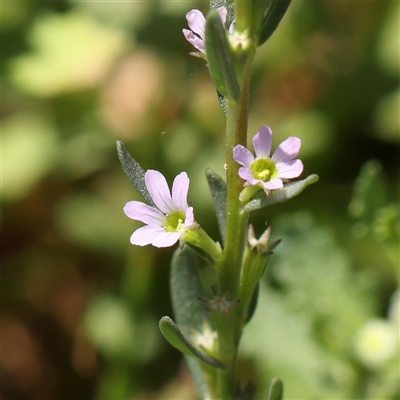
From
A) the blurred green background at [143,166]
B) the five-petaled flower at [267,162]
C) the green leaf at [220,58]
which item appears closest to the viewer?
the green leaf at [220,58]

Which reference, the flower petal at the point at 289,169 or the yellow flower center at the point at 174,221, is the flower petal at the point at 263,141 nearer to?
the flower petal at the point at 289,169

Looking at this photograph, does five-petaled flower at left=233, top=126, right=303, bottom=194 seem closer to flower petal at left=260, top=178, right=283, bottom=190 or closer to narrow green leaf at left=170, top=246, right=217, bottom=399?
flower petal at left=260, top=178, right=283, bottom=190

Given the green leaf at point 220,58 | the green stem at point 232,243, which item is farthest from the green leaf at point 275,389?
the green leaf at point 220,58

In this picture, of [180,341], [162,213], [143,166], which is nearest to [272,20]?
[162,213]

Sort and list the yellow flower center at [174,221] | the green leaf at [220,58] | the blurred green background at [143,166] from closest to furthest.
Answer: the green leaf at [220,58], the yellow flower center at [174,221], the blurred green background at [143,166]

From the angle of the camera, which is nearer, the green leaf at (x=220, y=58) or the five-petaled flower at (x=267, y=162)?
the green leaf at (x=220, y=58)

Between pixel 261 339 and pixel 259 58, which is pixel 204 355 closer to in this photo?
pixel 261 339
